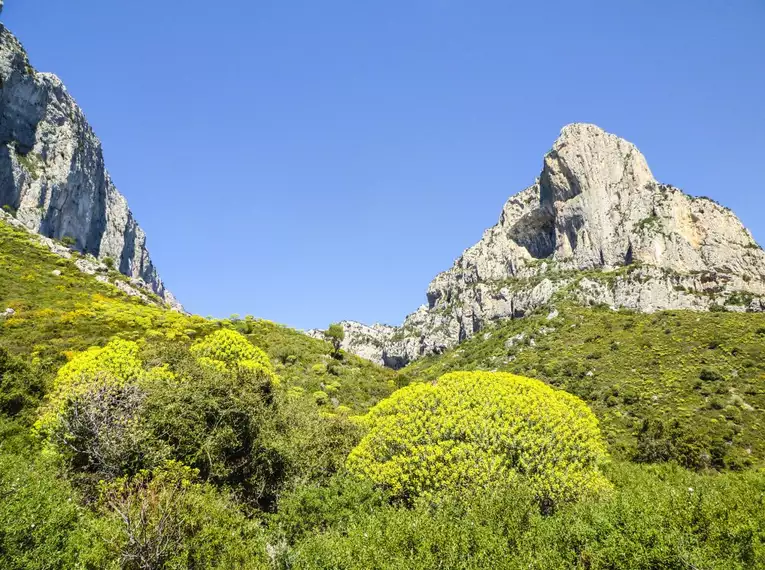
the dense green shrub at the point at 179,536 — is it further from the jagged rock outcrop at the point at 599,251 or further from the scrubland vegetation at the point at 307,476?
the jagged rock outcrop at the point at 599,251

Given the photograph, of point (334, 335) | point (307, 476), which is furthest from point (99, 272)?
point (307, 476)

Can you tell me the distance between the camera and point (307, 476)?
24156 mm

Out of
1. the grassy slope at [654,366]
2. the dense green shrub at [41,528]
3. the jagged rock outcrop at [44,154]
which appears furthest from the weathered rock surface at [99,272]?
the dense green shrub at [41,528]

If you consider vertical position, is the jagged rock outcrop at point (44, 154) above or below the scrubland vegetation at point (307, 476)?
above

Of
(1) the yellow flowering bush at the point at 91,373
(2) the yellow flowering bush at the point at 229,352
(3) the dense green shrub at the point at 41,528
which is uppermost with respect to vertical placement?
(2) the yellow flowering bush at the point at 229,352

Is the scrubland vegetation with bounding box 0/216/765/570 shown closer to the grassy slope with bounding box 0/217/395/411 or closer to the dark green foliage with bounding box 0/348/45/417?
the dark green foliage with bounding box 0/348/45/417

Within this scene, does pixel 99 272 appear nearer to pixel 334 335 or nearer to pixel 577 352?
pixel 334 335

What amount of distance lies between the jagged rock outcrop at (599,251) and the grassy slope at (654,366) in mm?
18776

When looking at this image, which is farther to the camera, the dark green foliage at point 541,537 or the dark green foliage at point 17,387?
the dark green foliage at point 17,387

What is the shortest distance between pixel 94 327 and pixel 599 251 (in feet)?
454

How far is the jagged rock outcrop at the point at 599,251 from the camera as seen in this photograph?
12325 cm

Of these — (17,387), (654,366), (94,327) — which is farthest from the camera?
(654,366)

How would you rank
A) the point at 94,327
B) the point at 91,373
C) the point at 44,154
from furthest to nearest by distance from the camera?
the point at 44,154 → the point at 94,327 → the point at 91,373

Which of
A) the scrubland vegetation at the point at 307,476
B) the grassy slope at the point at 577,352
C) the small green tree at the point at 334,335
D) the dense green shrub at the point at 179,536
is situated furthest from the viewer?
the small green tree at the point at 334,335
